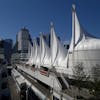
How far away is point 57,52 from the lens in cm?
5781

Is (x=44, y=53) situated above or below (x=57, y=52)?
above

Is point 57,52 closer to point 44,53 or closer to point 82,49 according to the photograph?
point 82,49

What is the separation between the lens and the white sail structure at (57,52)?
54.4 meters

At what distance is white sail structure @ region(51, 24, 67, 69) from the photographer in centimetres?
5437

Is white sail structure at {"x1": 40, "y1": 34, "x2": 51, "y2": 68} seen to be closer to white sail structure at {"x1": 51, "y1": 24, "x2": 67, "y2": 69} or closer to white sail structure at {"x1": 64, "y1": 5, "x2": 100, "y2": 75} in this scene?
white sail structure at {"x1": 51, "y1": 24, "x2": 67, "y2": 69}

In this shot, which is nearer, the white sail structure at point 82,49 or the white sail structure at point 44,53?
the white sail structure at point 82,49

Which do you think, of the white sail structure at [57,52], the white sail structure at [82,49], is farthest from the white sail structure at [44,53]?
the white sail structure at [82,49]

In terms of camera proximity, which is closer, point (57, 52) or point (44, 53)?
point (57, 52)

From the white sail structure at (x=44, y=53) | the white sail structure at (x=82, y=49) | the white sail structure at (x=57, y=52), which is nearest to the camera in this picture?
the white sail structure at (x=82, y=49)

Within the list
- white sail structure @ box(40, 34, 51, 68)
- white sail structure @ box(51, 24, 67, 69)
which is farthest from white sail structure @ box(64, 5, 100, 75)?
white sail structure @ box(40, 34, 51, 68)

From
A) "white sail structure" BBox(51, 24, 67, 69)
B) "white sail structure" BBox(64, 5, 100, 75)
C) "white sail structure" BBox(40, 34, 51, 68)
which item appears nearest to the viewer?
"white sail structure" BBox(64, 5, 100, 75)

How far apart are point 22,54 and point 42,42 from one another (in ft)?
359

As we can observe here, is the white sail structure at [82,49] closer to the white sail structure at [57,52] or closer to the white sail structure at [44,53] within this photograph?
the white sail structure at [57,52]

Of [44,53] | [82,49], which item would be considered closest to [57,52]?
[82,49]
